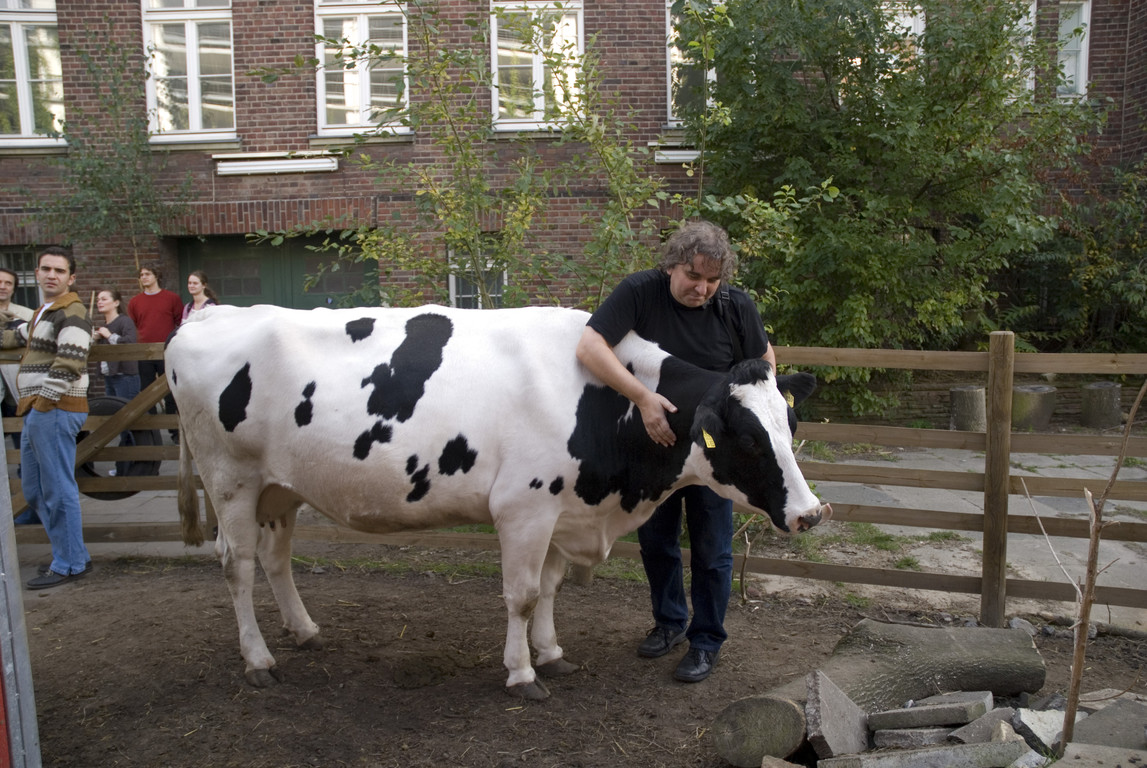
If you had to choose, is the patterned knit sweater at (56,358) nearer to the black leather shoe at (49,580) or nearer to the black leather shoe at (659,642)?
the black leather shoe at (49,580)

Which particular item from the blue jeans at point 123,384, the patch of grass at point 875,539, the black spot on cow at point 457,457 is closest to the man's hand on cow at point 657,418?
the black spot on cow at point 457,457

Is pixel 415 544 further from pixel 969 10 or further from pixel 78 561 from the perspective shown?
pixel 969 10

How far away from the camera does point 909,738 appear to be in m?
2.94

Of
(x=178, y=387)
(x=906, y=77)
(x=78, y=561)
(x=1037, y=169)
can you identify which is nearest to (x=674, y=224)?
(x=178, y=387)

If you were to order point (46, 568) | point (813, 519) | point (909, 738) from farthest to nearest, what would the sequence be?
point (46, 568)
point (813, 519)
point (909, 738)

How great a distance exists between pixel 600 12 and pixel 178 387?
8.57 meters

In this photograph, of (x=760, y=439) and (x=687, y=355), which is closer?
(x=760, y=439)

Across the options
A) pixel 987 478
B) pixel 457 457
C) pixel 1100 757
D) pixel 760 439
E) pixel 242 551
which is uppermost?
pixel 760 439

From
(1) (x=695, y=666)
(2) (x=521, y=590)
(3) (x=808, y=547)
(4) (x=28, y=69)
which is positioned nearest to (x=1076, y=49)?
(3) (x=808, y=547)

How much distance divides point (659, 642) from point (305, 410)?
198cm

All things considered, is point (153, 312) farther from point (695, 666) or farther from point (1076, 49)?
point (1076, 49)

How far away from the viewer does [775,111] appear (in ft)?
31.3

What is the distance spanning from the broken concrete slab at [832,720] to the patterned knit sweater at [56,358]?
4598 millimetres

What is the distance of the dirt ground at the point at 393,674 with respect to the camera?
3348 millimetres
